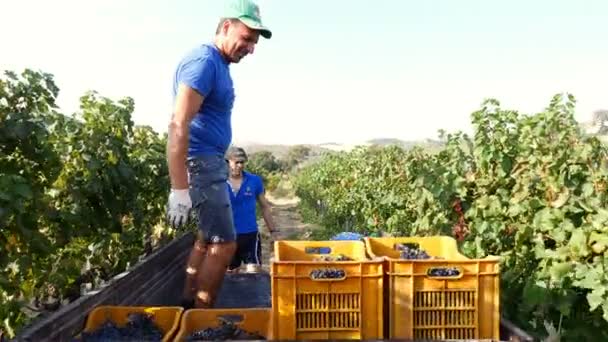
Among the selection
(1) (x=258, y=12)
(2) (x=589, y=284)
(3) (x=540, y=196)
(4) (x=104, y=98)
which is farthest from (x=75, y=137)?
(2) (x=589, y=284)

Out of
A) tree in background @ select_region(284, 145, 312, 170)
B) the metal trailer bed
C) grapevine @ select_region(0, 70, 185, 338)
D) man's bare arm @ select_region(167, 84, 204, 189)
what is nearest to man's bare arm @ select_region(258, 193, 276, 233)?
the metal trailer bed

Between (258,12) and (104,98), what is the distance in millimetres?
3783

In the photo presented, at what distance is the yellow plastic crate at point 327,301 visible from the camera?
97.3 inches


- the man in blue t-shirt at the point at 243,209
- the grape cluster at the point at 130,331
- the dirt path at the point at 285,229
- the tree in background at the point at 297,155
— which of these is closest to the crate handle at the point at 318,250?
the grape cluster at the point at 130,331

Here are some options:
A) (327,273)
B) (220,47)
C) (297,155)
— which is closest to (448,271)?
(327,273)

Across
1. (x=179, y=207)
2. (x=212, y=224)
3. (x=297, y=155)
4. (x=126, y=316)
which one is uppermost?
(x=297, y=155)

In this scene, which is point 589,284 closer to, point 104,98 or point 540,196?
point 540,196

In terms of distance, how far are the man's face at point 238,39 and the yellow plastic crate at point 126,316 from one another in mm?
1353

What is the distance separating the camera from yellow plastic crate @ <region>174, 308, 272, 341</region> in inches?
107

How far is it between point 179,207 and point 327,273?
89 cm

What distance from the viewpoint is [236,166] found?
19.6ft

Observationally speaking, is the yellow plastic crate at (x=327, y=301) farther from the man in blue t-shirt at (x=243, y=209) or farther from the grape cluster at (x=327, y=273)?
the man in blue t-shirt at (x=243, y=209)

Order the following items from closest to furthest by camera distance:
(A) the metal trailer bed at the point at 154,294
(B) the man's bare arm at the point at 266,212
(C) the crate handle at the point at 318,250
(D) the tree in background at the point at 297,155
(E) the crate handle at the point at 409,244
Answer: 1. (A) the metal trailer bed at the point at 154,294
2. (C) the crate handle at the point at 318,250
3. (E) the crate handle at the point at 409,244
4. (B) the man's bare arm at the point at 266,212
5. (D) the tree in background at the point at 297,155

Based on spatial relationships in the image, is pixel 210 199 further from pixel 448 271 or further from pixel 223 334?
pixel 448 271
